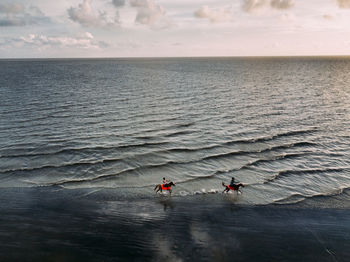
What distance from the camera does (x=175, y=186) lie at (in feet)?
73.8

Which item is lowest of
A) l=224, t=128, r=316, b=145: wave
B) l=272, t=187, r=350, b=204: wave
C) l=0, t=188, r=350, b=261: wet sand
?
l=272, t=187, r=350, b=204: wave

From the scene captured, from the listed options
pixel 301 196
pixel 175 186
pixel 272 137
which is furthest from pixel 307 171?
pixel 175 186

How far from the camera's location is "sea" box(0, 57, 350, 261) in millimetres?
14625

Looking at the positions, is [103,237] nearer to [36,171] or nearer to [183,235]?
[183,235]

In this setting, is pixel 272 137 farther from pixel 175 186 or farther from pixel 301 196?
pixel 175 186

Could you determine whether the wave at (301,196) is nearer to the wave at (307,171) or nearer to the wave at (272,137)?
the wave at (307,171)

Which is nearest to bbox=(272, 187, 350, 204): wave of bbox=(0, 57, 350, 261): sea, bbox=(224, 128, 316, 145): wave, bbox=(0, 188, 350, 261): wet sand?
bbox=(0, 57, 350, 261): sea

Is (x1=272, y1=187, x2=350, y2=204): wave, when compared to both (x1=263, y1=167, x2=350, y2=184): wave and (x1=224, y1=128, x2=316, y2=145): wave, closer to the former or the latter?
(x1=263, y1=167, x2=350, y2=184): wave

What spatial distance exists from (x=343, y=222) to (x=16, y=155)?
32390 millimetres

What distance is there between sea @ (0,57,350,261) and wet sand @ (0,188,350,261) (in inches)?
3.1

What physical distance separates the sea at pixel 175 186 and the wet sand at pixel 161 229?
0.26ft

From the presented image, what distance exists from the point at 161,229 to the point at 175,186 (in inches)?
255

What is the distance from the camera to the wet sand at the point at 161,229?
13.9 m

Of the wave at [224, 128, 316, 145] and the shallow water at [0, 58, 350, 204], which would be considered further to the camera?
the wave at [224, 128, 316, 145]
